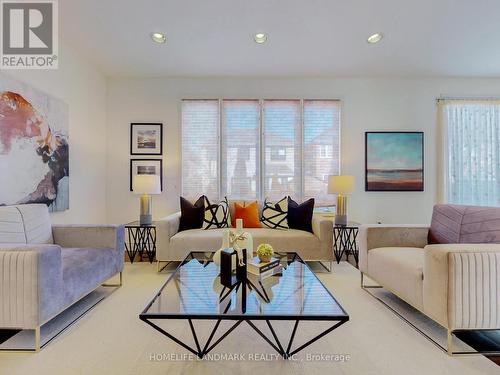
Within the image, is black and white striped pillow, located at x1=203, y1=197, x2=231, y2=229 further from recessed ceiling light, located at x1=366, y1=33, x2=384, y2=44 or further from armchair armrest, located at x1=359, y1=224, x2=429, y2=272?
recessed ceiling light, located at x1=366, y1=33, x2=384, y2=44

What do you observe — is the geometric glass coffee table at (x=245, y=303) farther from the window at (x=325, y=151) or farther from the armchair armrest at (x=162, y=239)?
the window at (x=325, y=151)

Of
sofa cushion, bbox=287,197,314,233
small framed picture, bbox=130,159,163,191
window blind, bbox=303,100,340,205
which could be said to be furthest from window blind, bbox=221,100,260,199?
small framed picture, bbox=130,159,163,191

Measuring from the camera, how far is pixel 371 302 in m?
2.42

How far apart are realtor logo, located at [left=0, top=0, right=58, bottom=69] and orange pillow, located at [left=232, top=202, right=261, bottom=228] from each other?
8.59ft

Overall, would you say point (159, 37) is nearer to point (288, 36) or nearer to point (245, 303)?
point (288, 36)

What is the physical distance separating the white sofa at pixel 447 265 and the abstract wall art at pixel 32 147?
3276mm

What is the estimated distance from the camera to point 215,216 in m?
3.52

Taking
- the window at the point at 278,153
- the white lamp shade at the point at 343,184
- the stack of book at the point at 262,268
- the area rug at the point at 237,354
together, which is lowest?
the area rug at the point at 237,354

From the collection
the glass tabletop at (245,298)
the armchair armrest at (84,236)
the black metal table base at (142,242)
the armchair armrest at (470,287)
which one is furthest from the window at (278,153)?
the armchair armrest at (470,287)

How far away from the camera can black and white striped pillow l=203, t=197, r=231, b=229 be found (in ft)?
11.5

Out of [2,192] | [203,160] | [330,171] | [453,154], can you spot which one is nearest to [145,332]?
[2,192]

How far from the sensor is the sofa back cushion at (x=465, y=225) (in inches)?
85.5

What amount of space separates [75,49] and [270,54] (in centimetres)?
240

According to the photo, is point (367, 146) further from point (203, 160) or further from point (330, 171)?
point (203, 160)
